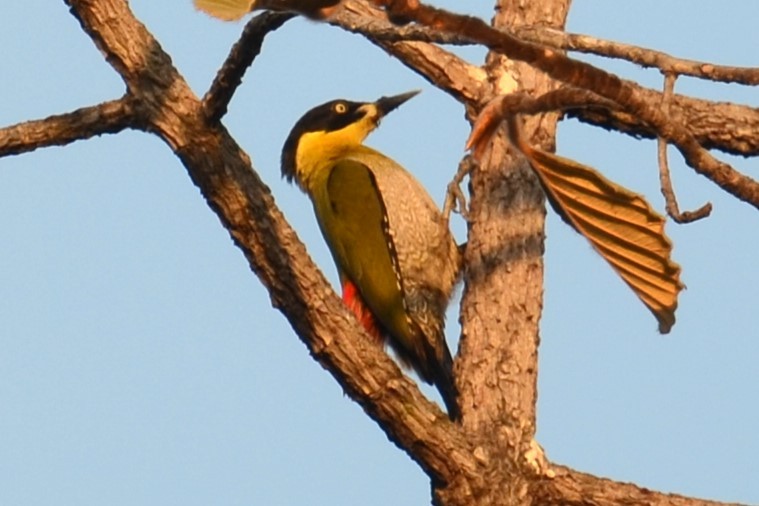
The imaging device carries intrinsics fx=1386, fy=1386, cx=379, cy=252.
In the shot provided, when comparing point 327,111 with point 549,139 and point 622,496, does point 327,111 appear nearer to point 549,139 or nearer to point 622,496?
point 549,139

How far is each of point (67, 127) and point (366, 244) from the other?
250 cm

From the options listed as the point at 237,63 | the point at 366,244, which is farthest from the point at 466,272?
the point at 237,63

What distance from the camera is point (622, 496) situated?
4500mm

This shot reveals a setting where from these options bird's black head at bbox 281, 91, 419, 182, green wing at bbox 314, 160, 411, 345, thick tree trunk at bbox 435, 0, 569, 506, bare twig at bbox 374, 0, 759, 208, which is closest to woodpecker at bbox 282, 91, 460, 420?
green wing at bbox 314, 160, 411, 345

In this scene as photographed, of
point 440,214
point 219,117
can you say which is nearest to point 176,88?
point 219,117

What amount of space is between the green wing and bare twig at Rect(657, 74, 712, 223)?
3.52 meters

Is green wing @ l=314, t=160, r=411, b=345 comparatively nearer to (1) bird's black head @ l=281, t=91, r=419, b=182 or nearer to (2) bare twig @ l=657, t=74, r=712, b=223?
(1) bird's black head @ l=281, t=91, r=419, b=182

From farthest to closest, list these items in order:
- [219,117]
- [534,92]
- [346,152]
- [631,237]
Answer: [346,152]
[534,92]
[219,117]
[631,237]

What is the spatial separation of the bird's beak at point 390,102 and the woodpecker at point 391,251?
319mm

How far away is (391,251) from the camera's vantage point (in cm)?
633

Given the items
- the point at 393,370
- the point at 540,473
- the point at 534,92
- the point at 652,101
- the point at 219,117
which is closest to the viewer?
the point at 652,101

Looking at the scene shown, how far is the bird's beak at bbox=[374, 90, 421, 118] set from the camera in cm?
680

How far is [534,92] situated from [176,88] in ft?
5.49

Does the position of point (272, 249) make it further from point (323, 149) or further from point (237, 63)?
point (323, 149)
